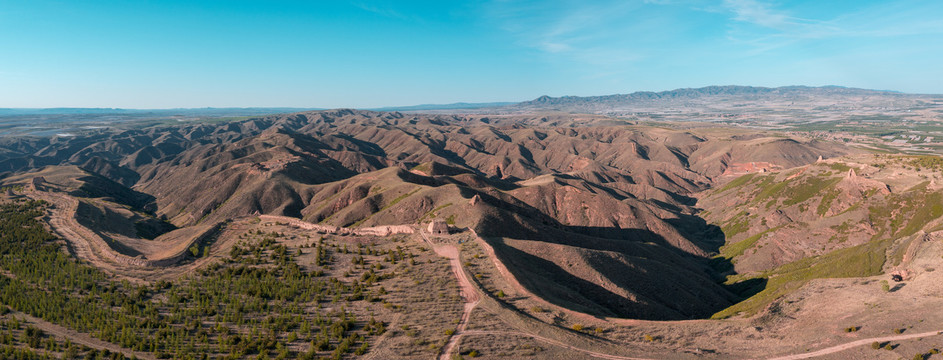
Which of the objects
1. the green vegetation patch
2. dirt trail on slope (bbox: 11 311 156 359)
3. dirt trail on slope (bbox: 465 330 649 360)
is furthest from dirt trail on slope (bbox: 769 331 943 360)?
dirt trail on slope (bbox: 11 311 156 359)

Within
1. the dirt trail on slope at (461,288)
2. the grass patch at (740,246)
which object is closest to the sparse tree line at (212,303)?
the dirt trail on slope at (461,288)

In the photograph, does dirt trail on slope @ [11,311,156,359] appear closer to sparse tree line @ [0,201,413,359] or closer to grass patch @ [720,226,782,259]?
sparse tree line @ [0,201,413,359]

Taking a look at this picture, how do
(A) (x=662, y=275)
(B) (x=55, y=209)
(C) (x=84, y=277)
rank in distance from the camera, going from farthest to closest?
(B) (x=55, y=209) < (A) (x=662, y=275) < (C) (x=84, y=277)

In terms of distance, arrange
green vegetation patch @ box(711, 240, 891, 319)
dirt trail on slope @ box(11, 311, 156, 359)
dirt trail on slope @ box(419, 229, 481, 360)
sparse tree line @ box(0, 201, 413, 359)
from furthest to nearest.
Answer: green vegetation patch @ box(711, 240, 891, 319) < dirt trail on slope @ box(419, 229, 481, 360) < sparse tree line @ box(0, 201, 413, 359) < dirt trail on slope @ box(11, 311, 156, 359)

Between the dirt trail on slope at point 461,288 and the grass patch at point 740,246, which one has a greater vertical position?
the dirt trail on slope at point 461,288

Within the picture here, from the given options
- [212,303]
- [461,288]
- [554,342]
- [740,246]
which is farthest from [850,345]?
[740,246]

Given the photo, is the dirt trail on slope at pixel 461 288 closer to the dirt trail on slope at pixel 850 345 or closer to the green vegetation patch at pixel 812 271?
the dirt trail on slope at pixel 850 345

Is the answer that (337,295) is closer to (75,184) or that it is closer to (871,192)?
(871,192)

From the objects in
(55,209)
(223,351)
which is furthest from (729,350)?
(55,209)
